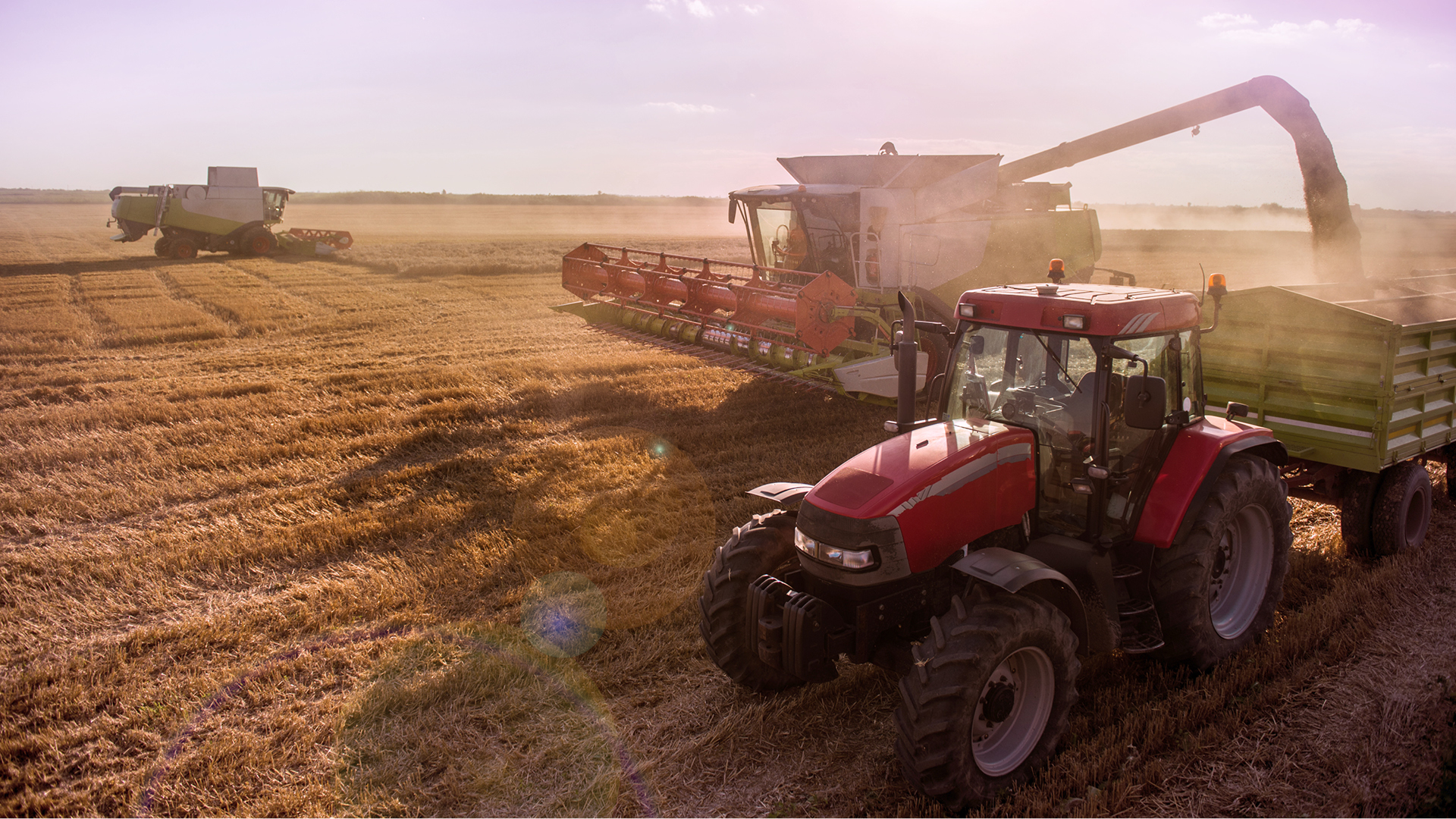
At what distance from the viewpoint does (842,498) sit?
3197mm

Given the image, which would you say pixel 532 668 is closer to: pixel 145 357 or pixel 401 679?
pixel 401 679

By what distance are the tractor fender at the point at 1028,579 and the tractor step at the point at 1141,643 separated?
1.36 ft

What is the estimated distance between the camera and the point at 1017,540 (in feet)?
11.7

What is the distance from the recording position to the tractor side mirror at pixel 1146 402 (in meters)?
3.20

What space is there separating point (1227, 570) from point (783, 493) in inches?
89.4

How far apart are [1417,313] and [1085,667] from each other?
195 inches

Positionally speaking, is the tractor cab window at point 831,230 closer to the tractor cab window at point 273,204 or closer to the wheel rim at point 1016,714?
the wheel rim at point 1016,714

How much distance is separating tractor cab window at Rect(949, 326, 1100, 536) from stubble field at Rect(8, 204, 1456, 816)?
36.8 inches

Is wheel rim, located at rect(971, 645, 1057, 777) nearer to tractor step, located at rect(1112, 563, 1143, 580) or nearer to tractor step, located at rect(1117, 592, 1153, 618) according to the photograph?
tractor step, located at rect(1117, 592, 1153, 618)

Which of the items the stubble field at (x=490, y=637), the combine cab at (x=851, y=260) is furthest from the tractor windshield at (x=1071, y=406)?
the combine cab at (x=851, y=260)

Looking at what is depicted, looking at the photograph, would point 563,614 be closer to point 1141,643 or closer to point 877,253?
point 1141,643

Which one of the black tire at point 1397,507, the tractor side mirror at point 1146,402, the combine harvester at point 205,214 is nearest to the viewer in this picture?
the tractor side mirror at point 1146,402

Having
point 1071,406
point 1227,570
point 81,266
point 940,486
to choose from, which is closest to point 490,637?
point 940,486

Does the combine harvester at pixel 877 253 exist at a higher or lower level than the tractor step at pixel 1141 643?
higher
